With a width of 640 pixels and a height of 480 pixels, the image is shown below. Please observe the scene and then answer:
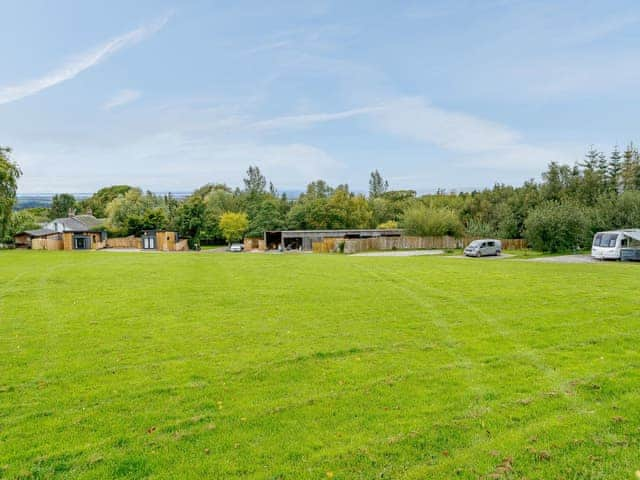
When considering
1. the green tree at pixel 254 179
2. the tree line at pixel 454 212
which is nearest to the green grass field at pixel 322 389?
the tree line at pixel 454 212

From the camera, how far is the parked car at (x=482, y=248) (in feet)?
106

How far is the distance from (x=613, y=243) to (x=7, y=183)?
43.9 metres

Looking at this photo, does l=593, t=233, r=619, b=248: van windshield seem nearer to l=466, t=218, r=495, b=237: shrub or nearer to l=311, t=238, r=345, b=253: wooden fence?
l=466, t=218, r=495, b=237: shrub

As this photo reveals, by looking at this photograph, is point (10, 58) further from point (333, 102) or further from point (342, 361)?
point (342, 361)

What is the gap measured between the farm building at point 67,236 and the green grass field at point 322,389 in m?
45.1

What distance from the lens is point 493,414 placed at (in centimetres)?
474

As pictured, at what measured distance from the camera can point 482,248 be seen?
32750 millimetres

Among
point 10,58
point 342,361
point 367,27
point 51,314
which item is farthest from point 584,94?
point 10,58

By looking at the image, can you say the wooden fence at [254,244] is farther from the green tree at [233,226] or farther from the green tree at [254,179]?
the green tree at [254,179]

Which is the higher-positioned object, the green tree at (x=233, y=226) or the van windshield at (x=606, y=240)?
the green tree at (x=233, y=226)

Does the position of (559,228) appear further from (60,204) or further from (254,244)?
(60,204)

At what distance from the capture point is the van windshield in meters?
26.0

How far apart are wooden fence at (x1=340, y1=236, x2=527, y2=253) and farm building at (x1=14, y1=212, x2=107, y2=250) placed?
106 ft

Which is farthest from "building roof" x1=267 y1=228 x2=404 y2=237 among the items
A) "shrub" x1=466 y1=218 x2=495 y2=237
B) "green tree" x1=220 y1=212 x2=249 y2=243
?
"green tree" x1=220 y1=212 x2=249 y2=243
